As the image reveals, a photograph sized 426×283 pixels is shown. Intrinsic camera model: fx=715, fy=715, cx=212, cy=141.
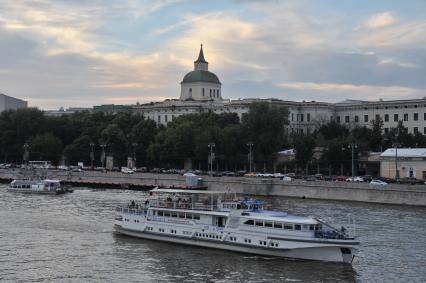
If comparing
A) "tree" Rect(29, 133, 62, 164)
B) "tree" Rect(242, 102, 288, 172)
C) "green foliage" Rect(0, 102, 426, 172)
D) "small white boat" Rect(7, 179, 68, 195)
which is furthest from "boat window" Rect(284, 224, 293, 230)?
"tree" Rect(29, 133, 62, 164)

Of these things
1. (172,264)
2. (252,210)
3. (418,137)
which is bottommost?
(172,264)

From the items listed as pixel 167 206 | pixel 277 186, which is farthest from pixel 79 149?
pixel 167 206

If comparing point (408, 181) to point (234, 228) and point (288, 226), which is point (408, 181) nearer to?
point (234, 228)

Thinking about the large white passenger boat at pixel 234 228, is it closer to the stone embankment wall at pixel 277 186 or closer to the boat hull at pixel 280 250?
the boat hull at pixel 280 250

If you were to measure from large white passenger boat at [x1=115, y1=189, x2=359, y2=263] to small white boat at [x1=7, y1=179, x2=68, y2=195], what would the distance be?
46.5m

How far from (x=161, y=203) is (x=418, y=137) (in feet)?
322

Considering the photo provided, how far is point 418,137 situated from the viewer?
146 m

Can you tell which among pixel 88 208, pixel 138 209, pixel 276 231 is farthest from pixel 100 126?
pixel 276 231

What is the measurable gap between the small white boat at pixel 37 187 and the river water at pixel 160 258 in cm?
3225

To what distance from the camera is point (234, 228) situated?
53719 millimetres

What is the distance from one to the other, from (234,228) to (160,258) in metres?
6.36

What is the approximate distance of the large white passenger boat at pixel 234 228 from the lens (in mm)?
49875

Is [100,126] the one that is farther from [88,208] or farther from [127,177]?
[88,208]

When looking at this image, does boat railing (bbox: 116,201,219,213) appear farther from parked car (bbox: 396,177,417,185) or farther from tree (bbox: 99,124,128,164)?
tree (bbox: 99,124,128,164)
